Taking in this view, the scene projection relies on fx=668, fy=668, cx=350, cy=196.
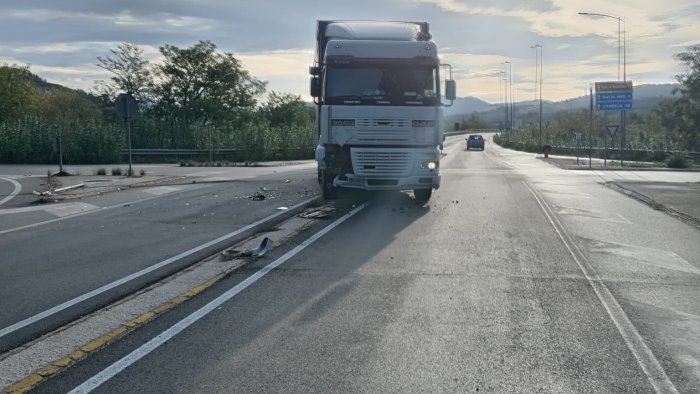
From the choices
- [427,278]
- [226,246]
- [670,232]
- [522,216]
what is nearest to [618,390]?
[427,278]

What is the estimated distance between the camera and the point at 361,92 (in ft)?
47.8

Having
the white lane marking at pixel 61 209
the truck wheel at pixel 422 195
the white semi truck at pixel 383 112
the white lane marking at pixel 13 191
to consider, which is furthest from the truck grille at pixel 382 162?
the white lane marking at pixel 13 191

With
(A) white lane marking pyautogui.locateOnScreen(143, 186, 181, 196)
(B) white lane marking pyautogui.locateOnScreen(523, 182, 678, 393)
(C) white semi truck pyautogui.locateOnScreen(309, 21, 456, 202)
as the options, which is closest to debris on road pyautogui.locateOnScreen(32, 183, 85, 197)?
(A) white lane marking pyautogui.locateOnScreen(143, 186, 181, 196)

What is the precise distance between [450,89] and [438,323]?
986cm

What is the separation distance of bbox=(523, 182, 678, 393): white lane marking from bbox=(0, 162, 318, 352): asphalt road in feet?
15.9

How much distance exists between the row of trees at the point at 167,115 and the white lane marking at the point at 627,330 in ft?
85.3

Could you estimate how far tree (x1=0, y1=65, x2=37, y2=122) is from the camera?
70.4m

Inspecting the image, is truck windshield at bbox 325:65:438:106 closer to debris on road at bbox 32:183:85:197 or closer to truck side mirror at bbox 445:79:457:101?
truck side mirror at bbox 445:79:457:101

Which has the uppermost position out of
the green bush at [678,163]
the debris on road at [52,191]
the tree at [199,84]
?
the tree at [199,84]

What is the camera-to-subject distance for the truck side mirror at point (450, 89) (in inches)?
594

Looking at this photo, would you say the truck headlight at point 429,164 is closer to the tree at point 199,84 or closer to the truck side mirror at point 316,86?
the truck side mirror at point 316,86

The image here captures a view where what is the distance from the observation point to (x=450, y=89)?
49.6ft

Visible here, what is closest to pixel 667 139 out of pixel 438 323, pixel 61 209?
pixel 61 209

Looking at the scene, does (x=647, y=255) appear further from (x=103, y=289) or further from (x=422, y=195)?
(x=103, y=289)
